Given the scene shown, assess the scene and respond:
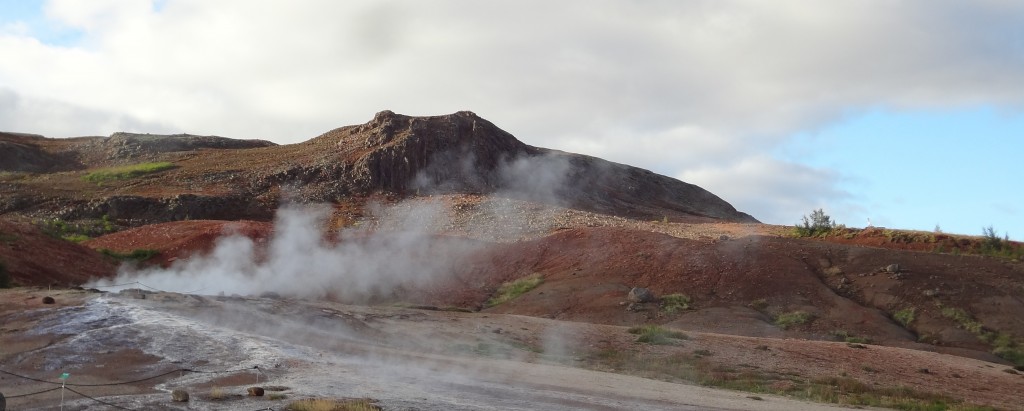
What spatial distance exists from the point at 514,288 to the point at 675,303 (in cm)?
634

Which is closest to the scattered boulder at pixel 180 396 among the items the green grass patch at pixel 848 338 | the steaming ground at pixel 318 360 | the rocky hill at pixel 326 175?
the steaming ground at pixel 318 360

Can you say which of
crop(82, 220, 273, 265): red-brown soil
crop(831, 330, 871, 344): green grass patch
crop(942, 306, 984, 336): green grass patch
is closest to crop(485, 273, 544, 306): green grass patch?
crop(82, 220, 273, 265): red-brown soil

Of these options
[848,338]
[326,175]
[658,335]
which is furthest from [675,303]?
[326,175]

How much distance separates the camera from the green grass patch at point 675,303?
107ft

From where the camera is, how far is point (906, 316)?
107 ft

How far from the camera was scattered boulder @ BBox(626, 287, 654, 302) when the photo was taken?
3294 cm

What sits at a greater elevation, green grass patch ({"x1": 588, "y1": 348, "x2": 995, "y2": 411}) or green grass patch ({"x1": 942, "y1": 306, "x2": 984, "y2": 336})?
green grass patch ({"x1": 942, "y1": 306, "x2": 984, "y2": 336})

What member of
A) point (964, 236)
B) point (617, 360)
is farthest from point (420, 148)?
point (617, 360)

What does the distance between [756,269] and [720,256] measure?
5.60ft

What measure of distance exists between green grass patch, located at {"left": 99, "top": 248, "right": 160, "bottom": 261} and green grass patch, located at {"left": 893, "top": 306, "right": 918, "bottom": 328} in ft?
94.3

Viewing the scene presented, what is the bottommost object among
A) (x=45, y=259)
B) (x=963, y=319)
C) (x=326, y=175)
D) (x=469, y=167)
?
(x=963, y=319)

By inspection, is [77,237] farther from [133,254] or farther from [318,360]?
[318,360]

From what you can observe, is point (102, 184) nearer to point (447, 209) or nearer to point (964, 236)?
point (447, 209)

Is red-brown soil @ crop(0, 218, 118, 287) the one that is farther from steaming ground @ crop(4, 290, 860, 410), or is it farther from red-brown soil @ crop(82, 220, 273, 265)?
steaming ground @ crop(4, 290, 860, 410)
